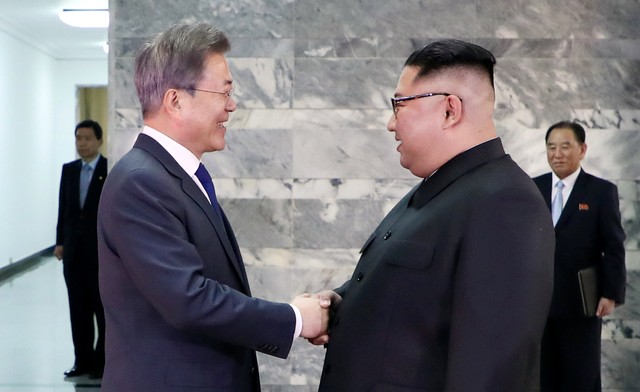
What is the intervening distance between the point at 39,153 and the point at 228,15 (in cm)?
899

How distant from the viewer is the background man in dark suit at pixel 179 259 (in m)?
1.87

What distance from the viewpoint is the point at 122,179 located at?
192 centimetres

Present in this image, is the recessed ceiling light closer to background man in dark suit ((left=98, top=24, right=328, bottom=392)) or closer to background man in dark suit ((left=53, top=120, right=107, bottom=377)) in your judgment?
background man in dark suit ((left=53, top=120, right=107, bottom=377))

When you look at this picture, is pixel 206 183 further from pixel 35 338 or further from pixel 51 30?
pixel 51 30

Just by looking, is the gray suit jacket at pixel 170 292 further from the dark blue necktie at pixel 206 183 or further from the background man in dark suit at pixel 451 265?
the background man in dark suit at pixel 451 265

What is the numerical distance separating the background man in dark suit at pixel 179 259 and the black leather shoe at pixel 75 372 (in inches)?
158

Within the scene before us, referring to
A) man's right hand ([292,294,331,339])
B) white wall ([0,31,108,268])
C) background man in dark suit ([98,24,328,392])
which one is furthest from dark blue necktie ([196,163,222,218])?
white wall ([0,31,108,268])

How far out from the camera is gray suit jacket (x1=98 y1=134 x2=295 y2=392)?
1.87 m

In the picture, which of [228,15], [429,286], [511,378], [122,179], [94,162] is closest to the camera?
[511,378]

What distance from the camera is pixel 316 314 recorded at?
2.13 metres

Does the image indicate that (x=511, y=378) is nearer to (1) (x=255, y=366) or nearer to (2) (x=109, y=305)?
(1) (x=255, y=366)

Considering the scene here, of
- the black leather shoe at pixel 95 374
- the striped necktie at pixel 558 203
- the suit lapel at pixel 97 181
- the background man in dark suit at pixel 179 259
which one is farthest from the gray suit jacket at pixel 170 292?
the suit lapel at pixel 97 181

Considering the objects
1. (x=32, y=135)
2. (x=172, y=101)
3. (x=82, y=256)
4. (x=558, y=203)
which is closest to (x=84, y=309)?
(x=82, y=256)

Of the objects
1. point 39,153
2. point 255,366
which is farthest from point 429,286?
point 39,153
